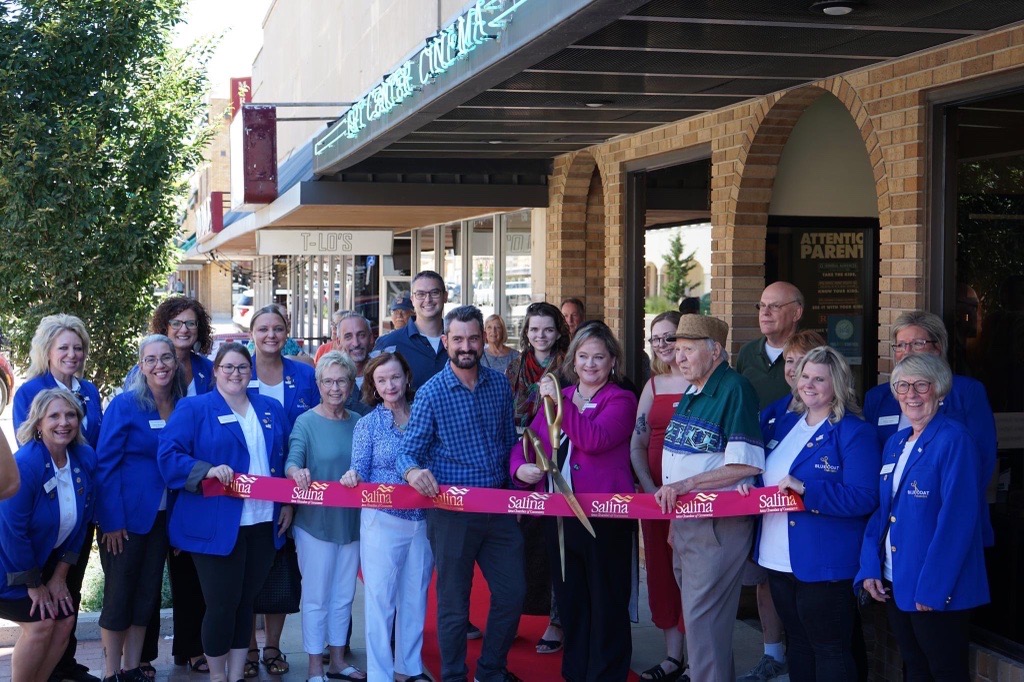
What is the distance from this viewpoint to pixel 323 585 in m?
6.23

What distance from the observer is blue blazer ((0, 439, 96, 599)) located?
555 centimetres

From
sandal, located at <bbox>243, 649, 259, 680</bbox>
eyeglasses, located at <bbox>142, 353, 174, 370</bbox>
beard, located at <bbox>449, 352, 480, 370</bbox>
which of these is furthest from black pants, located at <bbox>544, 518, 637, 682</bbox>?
eyeglasses, located at <bbox>142, 353, 174, 370</bbox>

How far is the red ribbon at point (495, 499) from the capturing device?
5348 millimetres

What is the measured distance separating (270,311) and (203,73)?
5242 millimetres

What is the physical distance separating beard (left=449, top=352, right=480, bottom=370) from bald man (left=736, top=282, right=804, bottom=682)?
63.2 inches

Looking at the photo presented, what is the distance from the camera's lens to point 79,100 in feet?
33.2

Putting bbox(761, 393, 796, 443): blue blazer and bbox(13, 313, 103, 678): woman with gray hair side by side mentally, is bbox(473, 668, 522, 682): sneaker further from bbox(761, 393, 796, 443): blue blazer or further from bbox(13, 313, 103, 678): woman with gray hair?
bbox(13, 313, 103, 678): woman with gray hair

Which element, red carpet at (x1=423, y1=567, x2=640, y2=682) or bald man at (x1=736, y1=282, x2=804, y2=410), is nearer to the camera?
bald man at (x1=736, y1=282, x2=804, y2=410)

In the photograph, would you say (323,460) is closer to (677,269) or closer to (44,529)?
(44,529)

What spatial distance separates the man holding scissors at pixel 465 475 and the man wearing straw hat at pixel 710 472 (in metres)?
0.88

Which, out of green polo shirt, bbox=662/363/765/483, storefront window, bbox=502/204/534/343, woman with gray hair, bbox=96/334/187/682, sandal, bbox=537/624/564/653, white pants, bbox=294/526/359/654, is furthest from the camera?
storefront window, bbox=502/204/534/343

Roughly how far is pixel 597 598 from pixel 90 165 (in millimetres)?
6230

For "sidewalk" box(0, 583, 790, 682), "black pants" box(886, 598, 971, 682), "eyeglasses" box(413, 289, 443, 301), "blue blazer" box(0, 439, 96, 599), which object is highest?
"eyeglasses" box(413, 289, 443, 301)

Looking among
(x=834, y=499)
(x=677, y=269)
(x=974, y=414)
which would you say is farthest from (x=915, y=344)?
(x=677, y=269)
